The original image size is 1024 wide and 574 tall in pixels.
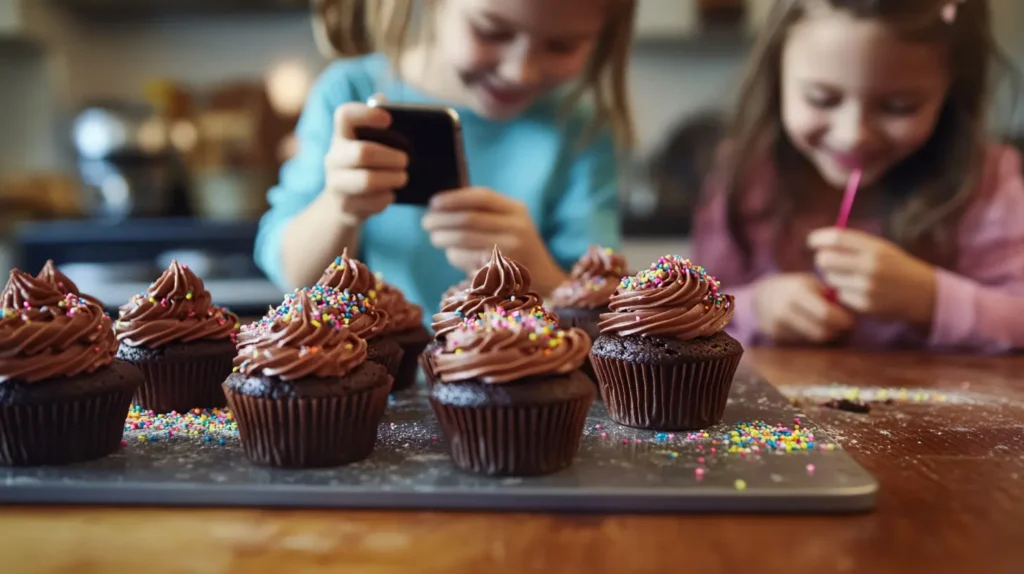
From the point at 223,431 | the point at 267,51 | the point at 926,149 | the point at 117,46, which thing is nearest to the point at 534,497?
the point at 223,431

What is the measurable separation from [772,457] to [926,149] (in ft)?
5.51

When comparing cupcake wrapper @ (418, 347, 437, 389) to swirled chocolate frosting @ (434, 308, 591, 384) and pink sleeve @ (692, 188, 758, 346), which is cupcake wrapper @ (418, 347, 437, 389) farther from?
pink sleeve @ (692, 188, 758, 346)

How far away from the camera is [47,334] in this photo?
1.28 meters

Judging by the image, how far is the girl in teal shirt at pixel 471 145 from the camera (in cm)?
199

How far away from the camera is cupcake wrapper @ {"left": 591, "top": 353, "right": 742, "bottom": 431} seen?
1501mm

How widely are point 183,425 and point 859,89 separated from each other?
1.89 m

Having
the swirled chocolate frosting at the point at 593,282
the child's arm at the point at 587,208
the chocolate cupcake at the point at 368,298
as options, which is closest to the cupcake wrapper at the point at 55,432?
the chocolate cupcake at the point at 368,298

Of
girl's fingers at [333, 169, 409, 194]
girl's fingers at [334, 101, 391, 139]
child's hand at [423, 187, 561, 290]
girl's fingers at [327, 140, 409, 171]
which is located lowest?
child's hand at [423, 187, 561, 290]

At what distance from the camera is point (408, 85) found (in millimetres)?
2525

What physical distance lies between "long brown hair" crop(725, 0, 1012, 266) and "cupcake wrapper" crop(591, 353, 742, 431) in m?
1.27

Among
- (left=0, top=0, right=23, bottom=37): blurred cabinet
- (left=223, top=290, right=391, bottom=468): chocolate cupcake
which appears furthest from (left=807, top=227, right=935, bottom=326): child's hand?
(left=0, top=0, right=23, bottom=37): blurred cabinet

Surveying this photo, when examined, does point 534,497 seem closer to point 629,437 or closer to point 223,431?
point 629,437

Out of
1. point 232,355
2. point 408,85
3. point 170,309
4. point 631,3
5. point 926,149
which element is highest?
point 631,3

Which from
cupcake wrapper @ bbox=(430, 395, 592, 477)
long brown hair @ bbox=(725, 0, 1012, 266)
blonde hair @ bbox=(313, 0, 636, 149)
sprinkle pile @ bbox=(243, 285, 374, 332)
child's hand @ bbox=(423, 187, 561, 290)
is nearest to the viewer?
cupcake wrapper @ bbox=(430, 395, 592, 477)
